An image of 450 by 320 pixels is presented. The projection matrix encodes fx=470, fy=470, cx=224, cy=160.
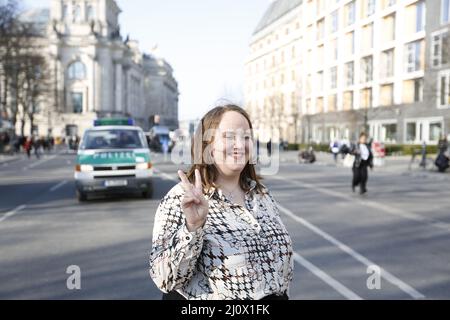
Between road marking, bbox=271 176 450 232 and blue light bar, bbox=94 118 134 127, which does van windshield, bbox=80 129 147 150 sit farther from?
blue light bar, bbox=94 118 134 127

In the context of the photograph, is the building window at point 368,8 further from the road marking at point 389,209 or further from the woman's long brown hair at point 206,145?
the woman's long brown hair at point 206,145

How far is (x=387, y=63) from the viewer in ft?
142

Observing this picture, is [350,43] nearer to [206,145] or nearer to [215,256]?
[206,145]

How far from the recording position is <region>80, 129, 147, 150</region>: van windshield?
12547 mm

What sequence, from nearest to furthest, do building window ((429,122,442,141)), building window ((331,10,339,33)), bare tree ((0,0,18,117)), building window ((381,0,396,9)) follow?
bare tree ((0,0,18,117))
building window ((331,10,339,33))
building window ((381,0,396,9))
building window ((429,122,442,141))

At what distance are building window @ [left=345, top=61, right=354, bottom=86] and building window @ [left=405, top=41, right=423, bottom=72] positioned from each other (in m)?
6.44

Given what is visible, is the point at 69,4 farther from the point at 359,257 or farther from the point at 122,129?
the point at 359,257

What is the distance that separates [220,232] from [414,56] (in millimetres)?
42524

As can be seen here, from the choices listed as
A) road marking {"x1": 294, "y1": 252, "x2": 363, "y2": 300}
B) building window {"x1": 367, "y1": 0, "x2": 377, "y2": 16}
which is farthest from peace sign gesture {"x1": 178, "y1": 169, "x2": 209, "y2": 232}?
building window {"x1": 367, "y1": 0, "x2": 377, "y2": 16}

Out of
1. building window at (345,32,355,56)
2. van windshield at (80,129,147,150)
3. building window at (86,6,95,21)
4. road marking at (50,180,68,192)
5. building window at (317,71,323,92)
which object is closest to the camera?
van windshield at (80,129,147,150)

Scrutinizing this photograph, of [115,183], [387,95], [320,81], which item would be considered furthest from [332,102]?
[115,183]

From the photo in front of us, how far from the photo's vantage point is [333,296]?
4824 mm

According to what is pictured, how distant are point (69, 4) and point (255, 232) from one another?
92.7 metres

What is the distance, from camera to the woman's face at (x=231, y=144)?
80.7 inches
